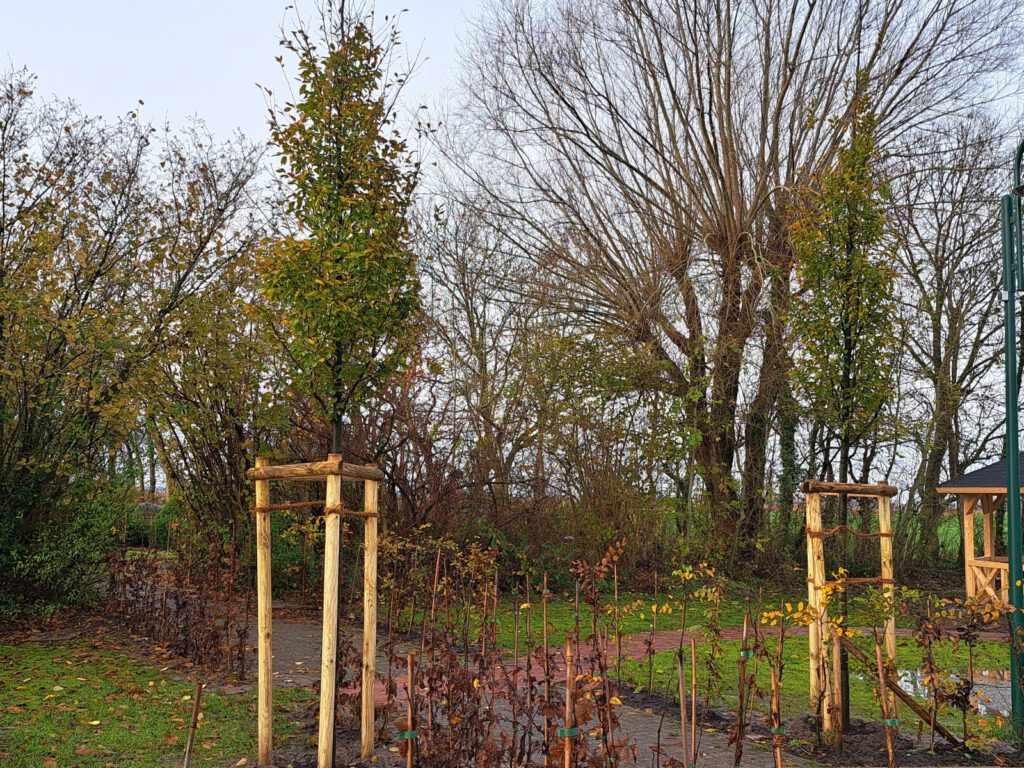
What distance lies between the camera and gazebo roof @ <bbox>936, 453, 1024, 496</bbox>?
40.2 feet

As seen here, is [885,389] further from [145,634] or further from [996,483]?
[145,634]

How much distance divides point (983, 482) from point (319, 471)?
11.1 metres

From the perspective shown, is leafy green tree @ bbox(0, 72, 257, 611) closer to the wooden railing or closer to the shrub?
the shrub

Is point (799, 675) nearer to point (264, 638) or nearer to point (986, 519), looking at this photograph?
point (264, 638)

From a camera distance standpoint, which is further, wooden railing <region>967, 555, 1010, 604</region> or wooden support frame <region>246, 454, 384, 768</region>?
wooden railing <region>967, 555, 1010, 604</region>

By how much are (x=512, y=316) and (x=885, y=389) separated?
8967 mm

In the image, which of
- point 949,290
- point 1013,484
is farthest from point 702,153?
point 1013,484

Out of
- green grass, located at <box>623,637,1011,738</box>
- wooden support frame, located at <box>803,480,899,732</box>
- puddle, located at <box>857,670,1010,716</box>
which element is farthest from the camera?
puddle, located at <box>857,670,1010,716</box>

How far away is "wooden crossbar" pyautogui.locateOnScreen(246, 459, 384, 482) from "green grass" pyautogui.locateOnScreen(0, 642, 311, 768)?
5.61 feet

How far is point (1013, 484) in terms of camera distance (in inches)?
239

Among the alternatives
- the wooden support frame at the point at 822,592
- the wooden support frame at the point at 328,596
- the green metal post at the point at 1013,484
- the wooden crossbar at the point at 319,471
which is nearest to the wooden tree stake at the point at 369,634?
the wooden support frame at the point at 328,596

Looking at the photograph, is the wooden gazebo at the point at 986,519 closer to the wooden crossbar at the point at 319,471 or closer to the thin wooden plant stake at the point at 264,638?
the wooden crossbar at the point at 319,471

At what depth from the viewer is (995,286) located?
1620cm

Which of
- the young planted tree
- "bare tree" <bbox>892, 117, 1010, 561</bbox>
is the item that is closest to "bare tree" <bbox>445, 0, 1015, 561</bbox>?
"bare tree" <bbox>892, 117, 1010, 561</bbox>
